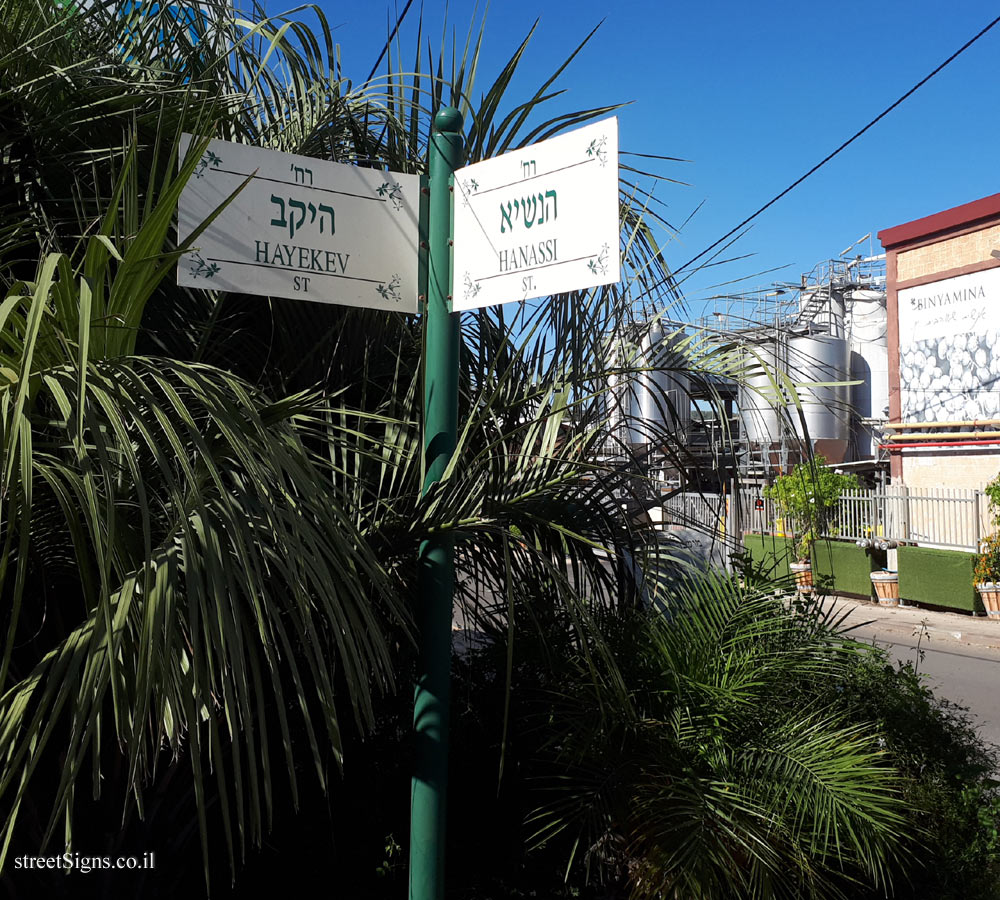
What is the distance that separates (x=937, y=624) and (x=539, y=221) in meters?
12.6

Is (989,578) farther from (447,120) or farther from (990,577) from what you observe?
(447,120)

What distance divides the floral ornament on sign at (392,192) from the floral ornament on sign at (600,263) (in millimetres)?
663

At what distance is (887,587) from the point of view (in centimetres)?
1514

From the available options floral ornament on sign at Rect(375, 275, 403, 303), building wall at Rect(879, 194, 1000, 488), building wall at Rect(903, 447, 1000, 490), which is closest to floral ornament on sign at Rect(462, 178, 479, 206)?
floral ornament on sign at Rect(375, 275, 403, 303)

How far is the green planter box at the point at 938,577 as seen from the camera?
1359cm

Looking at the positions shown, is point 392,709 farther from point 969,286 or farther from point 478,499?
point 969,286

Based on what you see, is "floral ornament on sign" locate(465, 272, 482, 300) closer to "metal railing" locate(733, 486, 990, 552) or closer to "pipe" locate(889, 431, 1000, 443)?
"metal railing" locate(733, 486, 990, 552)

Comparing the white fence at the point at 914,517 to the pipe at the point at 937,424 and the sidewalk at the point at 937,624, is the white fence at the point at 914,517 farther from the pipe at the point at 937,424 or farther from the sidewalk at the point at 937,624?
the pipe at the point at 937,424

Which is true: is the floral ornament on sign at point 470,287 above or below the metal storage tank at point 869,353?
below

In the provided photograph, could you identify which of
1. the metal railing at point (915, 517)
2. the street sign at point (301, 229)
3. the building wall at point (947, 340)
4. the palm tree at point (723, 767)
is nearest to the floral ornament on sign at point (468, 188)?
the street sign at point (301, 229)

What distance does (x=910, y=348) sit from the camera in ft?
62.3

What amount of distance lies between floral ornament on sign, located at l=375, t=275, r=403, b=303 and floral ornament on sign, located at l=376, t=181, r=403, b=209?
21cm

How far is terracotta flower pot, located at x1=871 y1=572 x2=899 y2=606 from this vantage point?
15062mm

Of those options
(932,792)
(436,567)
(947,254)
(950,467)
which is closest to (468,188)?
(436,567)
